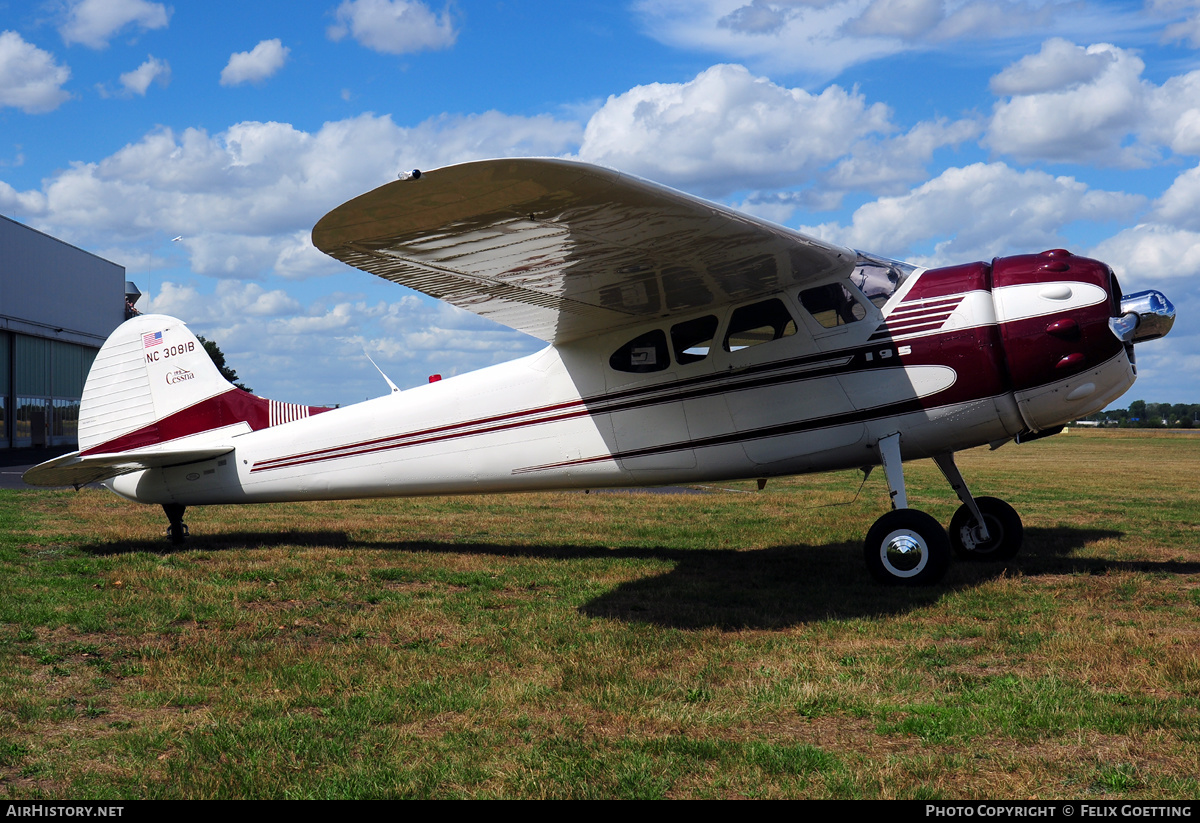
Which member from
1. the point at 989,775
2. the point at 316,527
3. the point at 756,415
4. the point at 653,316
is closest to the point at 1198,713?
the point at 989,775

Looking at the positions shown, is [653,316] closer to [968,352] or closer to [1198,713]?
[968,352]

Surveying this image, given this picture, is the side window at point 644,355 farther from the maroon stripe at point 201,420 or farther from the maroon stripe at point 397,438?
the maroon stripe at point 201,420

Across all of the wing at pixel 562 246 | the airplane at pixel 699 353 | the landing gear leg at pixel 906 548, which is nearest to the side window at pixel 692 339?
the airplane at pixel 699 353

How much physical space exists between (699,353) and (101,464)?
6.32 m

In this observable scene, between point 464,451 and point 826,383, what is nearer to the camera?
point 826,383

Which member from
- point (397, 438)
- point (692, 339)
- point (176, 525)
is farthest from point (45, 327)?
point (692, 339)

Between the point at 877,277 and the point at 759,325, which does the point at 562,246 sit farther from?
the point at 877,277

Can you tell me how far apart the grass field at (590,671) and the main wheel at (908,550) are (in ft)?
0.67

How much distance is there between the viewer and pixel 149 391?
34.0ft

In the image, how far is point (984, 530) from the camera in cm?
862

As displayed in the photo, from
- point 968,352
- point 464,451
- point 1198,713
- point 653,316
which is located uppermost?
point 653,316

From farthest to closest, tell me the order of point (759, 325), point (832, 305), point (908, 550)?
1. point (759, 325)
2. point (832, 305)
3. point (908, 550)

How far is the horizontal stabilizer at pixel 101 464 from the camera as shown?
28.8ft
